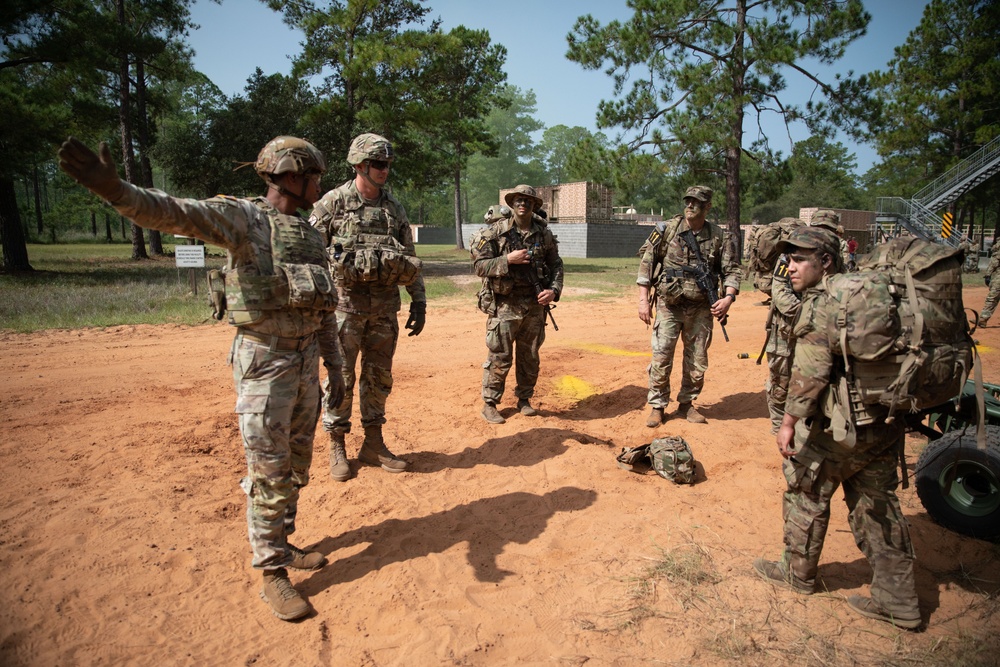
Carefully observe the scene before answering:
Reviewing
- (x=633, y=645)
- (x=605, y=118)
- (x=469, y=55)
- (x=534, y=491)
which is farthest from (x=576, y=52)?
(x=633, y=645)

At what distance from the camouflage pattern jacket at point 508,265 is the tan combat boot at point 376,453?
1895 mm

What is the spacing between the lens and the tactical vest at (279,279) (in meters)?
3.11

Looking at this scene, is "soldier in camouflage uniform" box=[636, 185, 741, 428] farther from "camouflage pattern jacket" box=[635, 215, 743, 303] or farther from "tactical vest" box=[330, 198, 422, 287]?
"tactical vest" box=[330, 198, 422, 287]

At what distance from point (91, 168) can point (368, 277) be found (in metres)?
2.27

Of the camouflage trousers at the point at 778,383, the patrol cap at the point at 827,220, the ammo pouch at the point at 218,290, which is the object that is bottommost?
the camouflage trousers at the point at 778,383

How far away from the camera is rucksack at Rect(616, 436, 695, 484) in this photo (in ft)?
16.1

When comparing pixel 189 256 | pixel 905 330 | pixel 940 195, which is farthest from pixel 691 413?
pixel 940 195

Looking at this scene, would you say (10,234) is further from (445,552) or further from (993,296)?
(993,296)

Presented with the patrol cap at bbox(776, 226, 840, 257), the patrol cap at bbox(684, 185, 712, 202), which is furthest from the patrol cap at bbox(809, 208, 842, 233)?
the patrol cap at bbox(776, 226, 840, 257)

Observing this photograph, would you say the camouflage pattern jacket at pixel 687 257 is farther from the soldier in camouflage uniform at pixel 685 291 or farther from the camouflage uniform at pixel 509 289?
the camouflage uniform at pixel 509 289

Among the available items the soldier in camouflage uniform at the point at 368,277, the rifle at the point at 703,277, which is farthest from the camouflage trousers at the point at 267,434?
the rifle at the point at 703,277

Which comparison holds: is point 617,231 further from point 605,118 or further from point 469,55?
point 605,118

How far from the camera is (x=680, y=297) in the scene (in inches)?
233

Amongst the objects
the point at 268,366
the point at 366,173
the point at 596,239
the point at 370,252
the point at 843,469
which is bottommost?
the point at 843,469
